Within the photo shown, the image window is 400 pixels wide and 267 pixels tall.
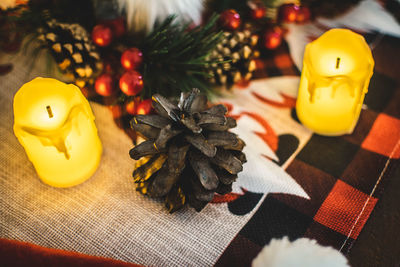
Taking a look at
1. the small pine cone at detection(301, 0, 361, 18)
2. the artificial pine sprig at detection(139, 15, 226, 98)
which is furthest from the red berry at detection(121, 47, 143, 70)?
the small pine cone at detection(301, 0, 361, 18)

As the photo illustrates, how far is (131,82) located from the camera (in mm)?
498

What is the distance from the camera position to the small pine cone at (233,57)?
1.88 feet

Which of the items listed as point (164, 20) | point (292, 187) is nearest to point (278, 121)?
point (292, 187)

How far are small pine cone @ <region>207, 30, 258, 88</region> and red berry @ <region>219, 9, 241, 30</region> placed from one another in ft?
0.04

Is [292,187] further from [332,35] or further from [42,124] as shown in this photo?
[42,124]

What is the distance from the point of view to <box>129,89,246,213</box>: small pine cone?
406 millimetres

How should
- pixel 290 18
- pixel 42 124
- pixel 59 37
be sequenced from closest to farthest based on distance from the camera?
pixel 42 124 → pixel 59 37 → pixel 290 18

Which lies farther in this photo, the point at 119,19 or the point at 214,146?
the point at 119,19

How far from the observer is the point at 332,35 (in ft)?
1.53

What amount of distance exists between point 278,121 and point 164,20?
235mm

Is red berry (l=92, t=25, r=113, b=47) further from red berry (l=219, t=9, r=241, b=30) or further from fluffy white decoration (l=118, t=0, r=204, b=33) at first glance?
red berry (l=219, t=9, r=241, b=30)

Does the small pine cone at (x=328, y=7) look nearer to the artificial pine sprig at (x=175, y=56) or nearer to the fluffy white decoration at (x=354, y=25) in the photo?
the fluffy white decoration at (x=354, y=25)

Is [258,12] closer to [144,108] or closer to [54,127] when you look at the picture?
[144,108]

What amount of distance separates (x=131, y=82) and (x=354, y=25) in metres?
0.47
